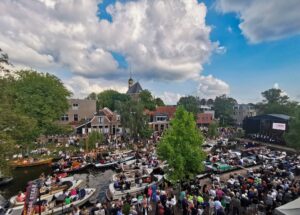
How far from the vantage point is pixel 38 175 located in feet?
94.1

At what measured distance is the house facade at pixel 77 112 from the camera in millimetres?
54844

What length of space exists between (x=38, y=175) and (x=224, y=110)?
65.3 meters

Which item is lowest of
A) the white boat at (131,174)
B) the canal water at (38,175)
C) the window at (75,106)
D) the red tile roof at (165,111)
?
the canal water at (38,175)

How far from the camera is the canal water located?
76.7 feet

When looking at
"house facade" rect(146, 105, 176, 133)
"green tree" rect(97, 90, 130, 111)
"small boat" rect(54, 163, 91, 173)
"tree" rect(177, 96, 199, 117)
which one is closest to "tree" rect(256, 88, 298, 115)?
"tree" rect(177, 96, 199, 117)

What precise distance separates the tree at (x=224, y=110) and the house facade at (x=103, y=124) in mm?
39955

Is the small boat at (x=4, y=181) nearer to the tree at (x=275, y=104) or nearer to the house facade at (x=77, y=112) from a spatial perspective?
the house facade at (x=77, y=112)

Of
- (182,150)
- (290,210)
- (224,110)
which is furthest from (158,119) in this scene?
(290,210)

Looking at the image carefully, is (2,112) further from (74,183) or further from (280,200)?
(280,200)

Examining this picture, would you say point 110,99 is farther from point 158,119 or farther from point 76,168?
point 76,168

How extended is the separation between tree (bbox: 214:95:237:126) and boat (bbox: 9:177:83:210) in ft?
204

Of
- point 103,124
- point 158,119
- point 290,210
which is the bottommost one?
point 290,210

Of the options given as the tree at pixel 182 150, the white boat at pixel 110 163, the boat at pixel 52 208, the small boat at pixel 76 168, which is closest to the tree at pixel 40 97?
the small boat at pixel 76 168

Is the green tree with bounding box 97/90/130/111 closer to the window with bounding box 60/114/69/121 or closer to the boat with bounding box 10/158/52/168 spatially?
the window with bounding box 60/114/69/121
